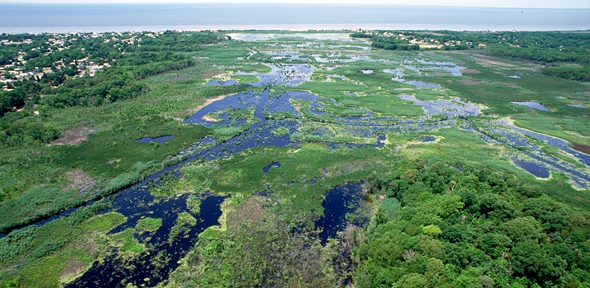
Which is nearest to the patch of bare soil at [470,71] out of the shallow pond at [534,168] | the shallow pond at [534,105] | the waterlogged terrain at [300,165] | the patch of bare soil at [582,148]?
the waterlogged terrain at [300,165]

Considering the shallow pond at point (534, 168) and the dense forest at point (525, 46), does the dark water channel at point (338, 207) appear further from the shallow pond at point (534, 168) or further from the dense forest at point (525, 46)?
the dense forest at point (525, 46)

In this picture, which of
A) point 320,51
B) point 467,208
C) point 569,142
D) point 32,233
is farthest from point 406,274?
point 320,51

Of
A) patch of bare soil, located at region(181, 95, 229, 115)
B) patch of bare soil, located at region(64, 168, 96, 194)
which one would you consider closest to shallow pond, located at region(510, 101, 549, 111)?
patch of bare soil, located at region(181, 95, 229, 115)

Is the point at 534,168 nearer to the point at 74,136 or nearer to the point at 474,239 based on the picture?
the point at 474,239

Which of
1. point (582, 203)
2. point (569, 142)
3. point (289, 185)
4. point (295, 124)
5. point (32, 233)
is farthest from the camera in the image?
point (295, 124)

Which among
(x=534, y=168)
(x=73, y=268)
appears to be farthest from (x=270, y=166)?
(x=534, y=168)

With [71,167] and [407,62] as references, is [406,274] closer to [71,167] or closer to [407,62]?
[71,167]
